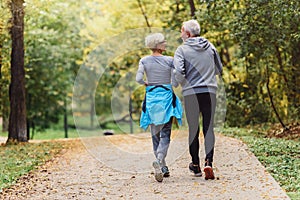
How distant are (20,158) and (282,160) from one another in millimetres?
5097

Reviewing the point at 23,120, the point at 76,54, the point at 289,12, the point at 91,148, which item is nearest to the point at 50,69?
the point at 76,54

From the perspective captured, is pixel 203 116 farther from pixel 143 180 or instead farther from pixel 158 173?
pixel 143 180

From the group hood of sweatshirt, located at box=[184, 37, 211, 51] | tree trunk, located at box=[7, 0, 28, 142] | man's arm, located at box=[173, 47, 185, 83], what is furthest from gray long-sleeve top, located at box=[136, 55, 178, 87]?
tree trunk, located at box=[7, 0, 28, 142]

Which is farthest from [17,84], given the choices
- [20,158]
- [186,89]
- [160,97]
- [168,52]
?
[186,89]

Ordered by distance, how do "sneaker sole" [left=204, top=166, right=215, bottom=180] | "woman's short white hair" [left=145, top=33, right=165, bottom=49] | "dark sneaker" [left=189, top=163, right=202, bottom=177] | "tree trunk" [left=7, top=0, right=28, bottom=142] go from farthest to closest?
1. "tree trunk" [left=7, top=0, right=28, bottom=142]
2. "woman's short white hair" [left=145, top=33, right=165, bottom=49]
3. "dark sneaker" [left=189, top=163, right=202, bottom=177]
4. "sneaker sole" [left=204, top=166, right=215, bottom=180]

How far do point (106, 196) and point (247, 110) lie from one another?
9852 mm

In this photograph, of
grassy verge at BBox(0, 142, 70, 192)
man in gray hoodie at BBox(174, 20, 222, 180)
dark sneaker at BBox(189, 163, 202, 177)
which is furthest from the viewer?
grassy verge at BBox(0, 142, 70, 192)

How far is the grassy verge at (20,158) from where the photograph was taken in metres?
8.12

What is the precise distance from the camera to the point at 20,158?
10422mm

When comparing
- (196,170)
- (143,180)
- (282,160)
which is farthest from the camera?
(282,160)

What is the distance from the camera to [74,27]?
91.3 feet

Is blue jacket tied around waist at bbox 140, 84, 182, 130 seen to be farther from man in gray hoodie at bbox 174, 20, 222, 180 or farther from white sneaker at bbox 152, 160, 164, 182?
white sneaker at bbox 152, 160, 164, 182

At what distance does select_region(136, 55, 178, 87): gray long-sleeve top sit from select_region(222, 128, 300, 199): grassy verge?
1.78m

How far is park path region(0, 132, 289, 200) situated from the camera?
238 inches
